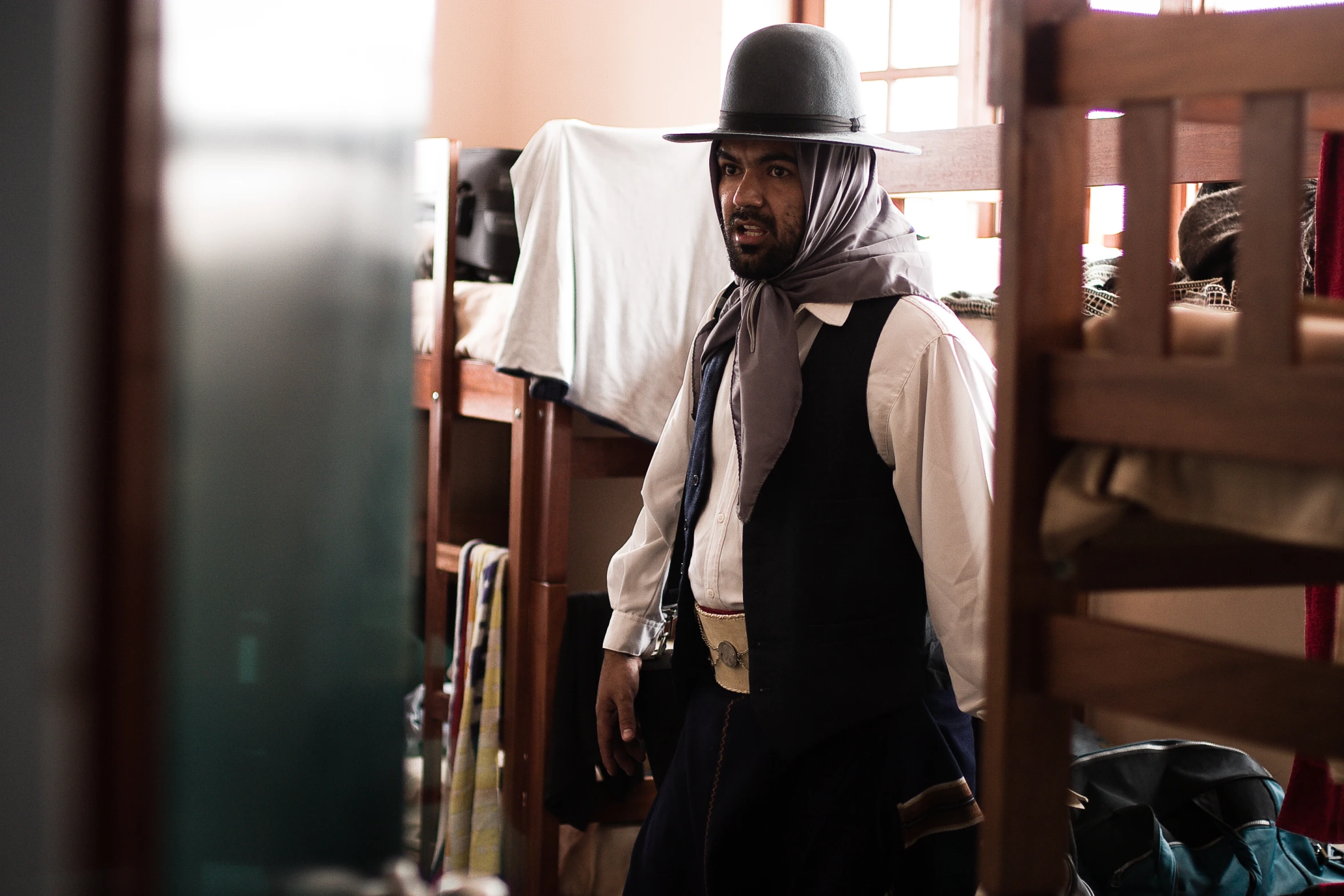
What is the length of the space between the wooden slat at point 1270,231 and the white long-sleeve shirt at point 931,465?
22.1 inches

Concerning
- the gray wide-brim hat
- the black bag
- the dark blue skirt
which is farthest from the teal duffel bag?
the black bag

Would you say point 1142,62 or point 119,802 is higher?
point 1142,62

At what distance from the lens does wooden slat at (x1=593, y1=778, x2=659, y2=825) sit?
2.28 m

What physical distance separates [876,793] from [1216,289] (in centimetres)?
76

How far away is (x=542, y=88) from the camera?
3.51 meters

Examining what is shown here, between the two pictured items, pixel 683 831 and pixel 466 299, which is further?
pixel 466 299

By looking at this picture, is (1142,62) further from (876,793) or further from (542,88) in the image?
(542,88)

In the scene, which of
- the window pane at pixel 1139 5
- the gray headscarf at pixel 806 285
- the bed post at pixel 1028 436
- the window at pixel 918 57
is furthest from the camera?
the window at pixel 918 57

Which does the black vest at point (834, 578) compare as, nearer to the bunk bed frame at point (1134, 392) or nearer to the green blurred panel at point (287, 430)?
the bunk bed frame at point (1134, 392)

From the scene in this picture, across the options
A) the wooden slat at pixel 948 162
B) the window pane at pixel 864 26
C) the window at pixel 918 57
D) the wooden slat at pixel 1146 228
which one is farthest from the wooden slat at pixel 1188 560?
the window pane at pixel 864 26

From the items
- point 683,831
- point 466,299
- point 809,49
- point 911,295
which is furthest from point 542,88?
point 683,831

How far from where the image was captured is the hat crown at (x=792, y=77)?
1.59m

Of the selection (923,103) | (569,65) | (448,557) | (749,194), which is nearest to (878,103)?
(923,103)

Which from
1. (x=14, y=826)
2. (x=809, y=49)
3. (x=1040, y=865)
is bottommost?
(x=1040, y=865)
